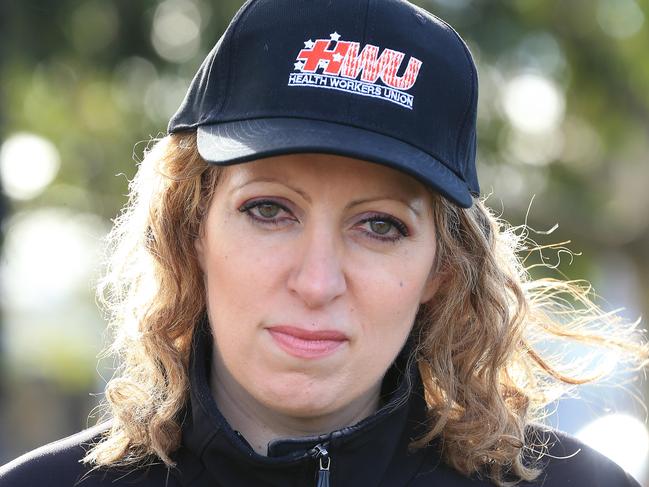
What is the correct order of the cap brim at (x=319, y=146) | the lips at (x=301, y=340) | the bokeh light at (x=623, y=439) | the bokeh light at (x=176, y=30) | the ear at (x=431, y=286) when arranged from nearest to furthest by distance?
the cap brim at (x=319, y=146) → the lips at (x=301, y=340) → the ear at (x=431, y=286) → the bokeh light at (x=623, y=439) → the bokeh light at (x=176, y=30)

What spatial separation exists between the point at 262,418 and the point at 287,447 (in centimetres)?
23

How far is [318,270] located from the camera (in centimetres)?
252

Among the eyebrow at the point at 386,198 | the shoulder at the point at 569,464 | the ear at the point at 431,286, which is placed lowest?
the shoulder at the point at 569,464

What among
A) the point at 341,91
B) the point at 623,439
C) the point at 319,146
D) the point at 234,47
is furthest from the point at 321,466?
the point at 623,439

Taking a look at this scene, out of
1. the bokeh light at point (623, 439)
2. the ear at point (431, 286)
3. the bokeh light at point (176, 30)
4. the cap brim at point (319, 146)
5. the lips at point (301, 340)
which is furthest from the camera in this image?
the bokeh light at point (176, 30)

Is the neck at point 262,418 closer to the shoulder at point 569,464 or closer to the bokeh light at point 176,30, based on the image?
the shoulder at point 569,464

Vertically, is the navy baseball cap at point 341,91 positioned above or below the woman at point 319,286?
above

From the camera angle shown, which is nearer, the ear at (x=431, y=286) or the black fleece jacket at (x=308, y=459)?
the black fleece jacket at (x=308, y=459)

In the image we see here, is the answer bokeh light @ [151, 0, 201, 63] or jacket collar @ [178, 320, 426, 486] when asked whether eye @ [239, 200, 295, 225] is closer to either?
jacket collar @ [178, 320, 426, 486]

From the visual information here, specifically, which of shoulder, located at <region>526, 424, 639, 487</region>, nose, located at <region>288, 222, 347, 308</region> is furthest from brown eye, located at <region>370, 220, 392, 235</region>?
shoulder, located at <region>526, 424, 639, 487</region>

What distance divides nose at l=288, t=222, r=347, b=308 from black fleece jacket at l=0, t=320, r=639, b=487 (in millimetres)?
344

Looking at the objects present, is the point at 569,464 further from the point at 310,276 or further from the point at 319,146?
the point at 319,146

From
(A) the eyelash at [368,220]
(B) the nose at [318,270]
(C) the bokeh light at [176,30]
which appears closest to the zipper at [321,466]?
(B) the nose at [318,270]

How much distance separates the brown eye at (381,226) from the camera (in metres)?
2.68
